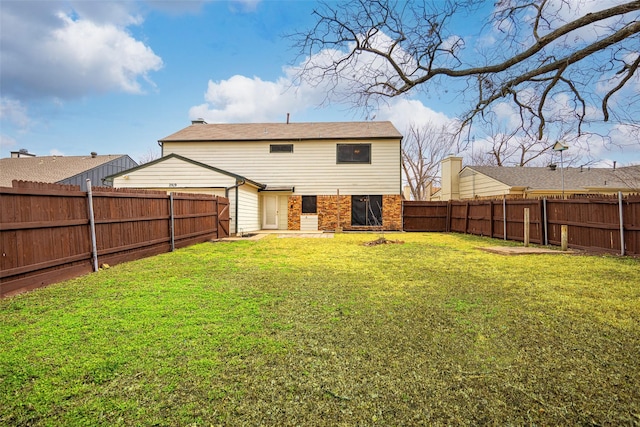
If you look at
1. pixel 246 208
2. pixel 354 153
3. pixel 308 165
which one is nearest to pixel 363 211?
pixel 354 153

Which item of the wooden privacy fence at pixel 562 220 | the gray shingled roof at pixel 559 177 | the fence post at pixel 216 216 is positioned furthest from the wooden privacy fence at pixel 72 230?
the gray shingled roof at pixel 559 177

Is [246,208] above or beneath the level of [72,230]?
above

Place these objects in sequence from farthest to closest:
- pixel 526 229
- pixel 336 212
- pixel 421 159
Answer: pixel 421 159 → pixel 336 212 → pixel 526 229

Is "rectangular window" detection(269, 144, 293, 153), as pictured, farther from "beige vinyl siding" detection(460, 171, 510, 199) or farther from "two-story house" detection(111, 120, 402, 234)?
"beige vinyl siding" detection(460, 171, 510, 199)

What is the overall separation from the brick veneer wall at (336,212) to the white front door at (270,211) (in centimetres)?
82

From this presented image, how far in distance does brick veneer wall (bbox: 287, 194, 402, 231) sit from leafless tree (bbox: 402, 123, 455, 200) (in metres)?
14.2

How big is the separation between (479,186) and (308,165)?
11.2 metres

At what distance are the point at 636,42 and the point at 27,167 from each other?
34.3 m

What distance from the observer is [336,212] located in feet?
57.5

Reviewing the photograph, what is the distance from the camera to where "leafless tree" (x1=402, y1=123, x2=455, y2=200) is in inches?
1187

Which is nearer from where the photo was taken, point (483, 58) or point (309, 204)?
point (483, 58)

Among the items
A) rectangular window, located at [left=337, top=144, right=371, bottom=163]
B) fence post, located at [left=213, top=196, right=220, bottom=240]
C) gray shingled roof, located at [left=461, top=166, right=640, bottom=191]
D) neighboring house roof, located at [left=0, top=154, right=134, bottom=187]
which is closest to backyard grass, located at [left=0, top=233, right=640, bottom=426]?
fence post, located at [left=213, top=196, right=220, bottom=240]

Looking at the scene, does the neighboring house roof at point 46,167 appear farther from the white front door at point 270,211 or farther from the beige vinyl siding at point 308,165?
the white front door at point 270,211

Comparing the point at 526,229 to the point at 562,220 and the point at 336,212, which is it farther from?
the point at 336,212
